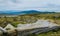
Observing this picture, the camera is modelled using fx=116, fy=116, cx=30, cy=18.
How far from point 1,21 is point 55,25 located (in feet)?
2.09

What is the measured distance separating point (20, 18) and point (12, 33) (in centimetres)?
20

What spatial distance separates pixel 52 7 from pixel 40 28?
0.29 m

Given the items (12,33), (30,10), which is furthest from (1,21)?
(30,10)

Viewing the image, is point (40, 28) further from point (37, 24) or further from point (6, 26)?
point (6, 26)

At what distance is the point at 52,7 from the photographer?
4.59 feet

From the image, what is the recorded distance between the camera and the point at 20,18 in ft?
4.49

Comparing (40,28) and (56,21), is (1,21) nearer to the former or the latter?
(40,28)

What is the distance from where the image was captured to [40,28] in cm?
136

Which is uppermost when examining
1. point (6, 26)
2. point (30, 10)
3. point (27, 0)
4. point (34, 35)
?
point (27, 0)

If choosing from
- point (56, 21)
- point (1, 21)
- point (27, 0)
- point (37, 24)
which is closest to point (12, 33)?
point (1, 21)

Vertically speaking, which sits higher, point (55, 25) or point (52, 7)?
point (52, 7)

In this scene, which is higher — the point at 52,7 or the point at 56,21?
the point at 52,7

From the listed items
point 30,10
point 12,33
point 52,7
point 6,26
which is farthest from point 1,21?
point 52,7

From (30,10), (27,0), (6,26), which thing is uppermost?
(27,0)
